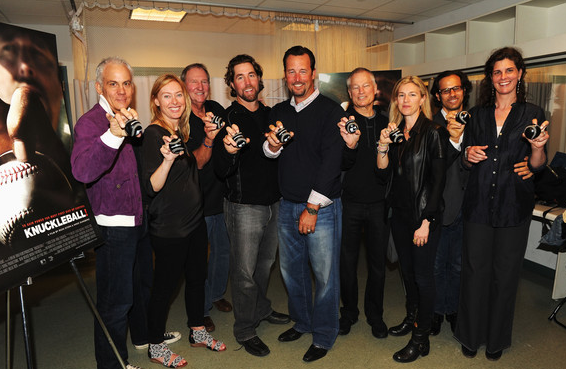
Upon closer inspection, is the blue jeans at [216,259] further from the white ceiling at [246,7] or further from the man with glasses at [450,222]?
the white ceiling at [246,7]

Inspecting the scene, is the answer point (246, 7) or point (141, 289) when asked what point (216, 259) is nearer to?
point (141, 289)

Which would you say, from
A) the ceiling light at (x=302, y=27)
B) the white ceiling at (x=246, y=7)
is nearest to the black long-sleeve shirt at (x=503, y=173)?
the white ceiling at (x=246, y=7)

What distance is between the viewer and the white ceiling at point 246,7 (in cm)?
462

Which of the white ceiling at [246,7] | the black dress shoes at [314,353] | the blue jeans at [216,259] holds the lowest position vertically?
the black dress shoes at [314,353]

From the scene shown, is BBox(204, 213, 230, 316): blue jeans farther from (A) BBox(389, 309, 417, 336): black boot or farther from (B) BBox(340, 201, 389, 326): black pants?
(A) BBox(389, 309, 417, 336): black boot

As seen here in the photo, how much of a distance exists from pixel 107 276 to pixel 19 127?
817 millimetres

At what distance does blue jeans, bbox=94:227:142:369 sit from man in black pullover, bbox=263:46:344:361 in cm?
86

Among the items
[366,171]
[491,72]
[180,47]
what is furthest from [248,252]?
[180,47]

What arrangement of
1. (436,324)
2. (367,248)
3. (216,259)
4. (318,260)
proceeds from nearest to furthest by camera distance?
(318,260)
(367,248)
(436,324)
(216,259)

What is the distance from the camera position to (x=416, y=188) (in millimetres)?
2152

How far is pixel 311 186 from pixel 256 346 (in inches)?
41.6

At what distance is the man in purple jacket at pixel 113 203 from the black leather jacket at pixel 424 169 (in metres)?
1.44

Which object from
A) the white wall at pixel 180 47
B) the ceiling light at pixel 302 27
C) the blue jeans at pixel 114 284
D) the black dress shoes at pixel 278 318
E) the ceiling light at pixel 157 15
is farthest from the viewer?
the white wall at pixel 180 47

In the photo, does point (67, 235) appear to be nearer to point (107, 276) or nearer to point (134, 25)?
point (107, 276)
